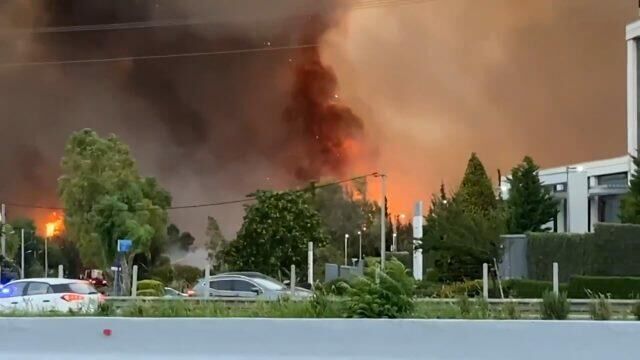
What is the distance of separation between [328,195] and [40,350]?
72.2 meters

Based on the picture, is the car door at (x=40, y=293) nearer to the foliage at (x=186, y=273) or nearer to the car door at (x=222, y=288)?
the car door at (x=222, y=288)

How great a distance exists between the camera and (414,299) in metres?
11.0

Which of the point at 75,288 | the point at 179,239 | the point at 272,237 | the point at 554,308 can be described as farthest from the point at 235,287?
the point at 179,239

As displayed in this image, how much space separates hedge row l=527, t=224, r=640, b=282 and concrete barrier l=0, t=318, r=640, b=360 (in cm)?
2554

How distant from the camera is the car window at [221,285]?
1160 inches

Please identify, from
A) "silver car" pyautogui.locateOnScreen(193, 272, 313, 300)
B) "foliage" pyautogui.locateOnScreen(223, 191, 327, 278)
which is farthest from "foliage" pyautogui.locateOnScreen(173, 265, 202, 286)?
"silver car" pyautogui.locateOnScreen(193, 272, 313, 300)

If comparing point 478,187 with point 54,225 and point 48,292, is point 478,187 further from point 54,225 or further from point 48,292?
point 54,225

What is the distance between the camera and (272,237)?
47000 millimetres

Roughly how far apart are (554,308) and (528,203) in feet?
130

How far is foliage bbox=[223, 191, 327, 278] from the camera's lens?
Result: 46.8m

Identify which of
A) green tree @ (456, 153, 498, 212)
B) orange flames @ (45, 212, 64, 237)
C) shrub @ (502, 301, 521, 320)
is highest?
green tree @ (456, 153, 498, 212)

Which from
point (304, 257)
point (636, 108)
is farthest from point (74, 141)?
point (636, 108)

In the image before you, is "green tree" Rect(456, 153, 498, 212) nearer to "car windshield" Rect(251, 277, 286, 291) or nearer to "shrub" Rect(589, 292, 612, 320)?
"car windshield" Rect(251, 277, 286, 291)

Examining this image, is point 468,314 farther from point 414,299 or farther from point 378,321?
point 378,321
